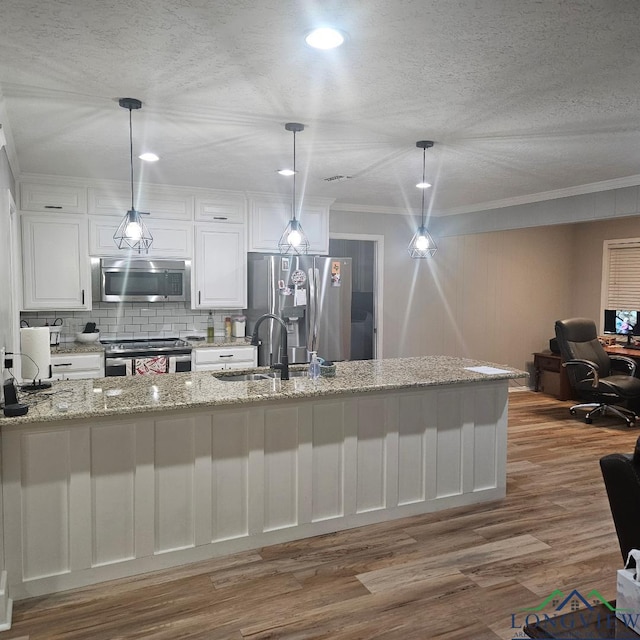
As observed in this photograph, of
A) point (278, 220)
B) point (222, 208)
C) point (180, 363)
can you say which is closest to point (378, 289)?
point (278, 220)

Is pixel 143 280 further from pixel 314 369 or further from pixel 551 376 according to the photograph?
pixel 551 376

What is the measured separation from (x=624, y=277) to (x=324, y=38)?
20.6 feet

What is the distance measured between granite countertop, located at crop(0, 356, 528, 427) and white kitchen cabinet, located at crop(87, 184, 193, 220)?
2428mm

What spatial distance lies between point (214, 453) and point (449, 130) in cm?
236

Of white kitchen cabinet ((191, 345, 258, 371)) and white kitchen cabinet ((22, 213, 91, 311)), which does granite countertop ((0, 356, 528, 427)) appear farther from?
white kitchen cabinet ((22, 213, 91, 311))

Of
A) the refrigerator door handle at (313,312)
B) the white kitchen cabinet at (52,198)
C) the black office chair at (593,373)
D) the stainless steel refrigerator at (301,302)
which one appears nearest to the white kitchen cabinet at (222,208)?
the stainless steel refrigerator at (301,302)

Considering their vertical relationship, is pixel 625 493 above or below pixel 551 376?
above

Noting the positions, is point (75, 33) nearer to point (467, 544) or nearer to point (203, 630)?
point (203, 630)

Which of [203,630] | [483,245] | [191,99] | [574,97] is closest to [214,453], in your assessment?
[203,630]

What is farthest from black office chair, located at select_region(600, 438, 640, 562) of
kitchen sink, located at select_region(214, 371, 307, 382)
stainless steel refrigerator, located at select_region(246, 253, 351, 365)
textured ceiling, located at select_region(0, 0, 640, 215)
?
stainless steel refrigerator, located at select_region(246, 253, 351, 365)

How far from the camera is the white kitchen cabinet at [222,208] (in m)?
5.55

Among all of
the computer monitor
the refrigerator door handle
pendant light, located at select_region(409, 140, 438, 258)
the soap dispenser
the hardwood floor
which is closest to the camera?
the hardwood floor

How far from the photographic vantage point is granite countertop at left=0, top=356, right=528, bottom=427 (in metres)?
2.57

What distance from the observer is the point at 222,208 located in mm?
5633
